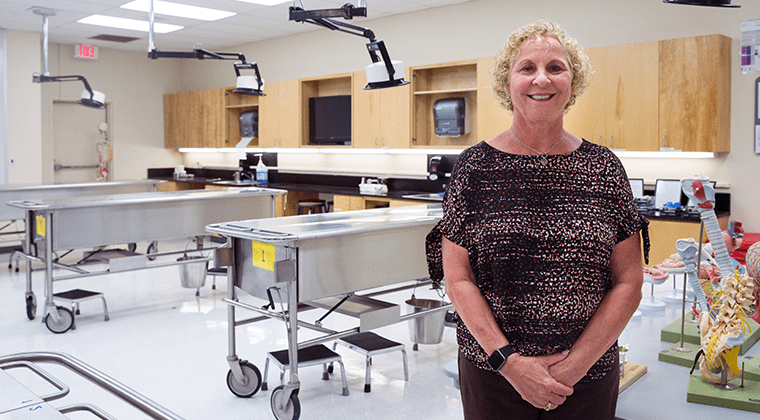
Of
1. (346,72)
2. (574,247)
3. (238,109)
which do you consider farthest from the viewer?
(238,109)

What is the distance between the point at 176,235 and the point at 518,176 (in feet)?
14.5

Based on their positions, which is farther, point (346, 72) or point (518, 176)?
point (346, 72)

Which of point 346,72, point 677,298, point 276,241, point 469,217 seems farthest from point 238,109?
point 469,217

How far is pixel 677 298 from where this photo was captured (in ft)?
8.68

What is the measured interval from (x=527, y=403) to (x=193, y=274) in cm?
475

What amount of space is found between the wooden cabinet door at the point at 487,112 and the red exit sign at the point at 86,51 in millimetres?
6077

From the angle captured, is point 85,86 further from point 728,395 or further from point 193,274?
point 728,395

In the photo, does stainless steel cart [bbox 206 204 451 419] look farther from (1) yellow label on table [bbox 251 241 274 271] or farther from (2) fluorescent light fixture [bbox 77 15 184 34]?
(2) fluorescent light fixture [bbox 77 15 184 34]

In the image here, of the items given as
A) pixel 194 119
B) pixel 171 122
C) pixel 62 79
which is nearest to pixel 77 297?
pixel 62 79

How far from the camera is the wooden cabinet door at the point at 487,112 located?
597 cm

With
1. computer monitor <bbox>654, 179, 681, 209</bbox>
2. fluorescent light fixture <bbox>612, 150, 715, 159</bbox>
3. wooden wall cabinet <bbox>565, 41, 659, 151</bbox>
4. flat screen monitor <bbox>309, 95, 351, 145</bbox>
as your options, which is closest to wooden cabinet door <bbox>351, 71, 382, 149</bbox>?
flat screen monitor <bbox>309, 95, 351, 145</bbox>

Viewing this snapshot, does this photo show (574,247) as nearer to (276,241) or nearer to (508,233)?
(508,233)

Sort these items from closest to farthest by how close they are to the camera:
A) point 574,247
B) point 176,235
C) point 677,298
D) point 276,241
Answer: point 574,247, point 677,298, point 276,241, point 176,235

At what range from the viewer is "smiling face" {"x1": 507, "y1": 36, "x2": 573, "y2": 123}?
4.47ft
